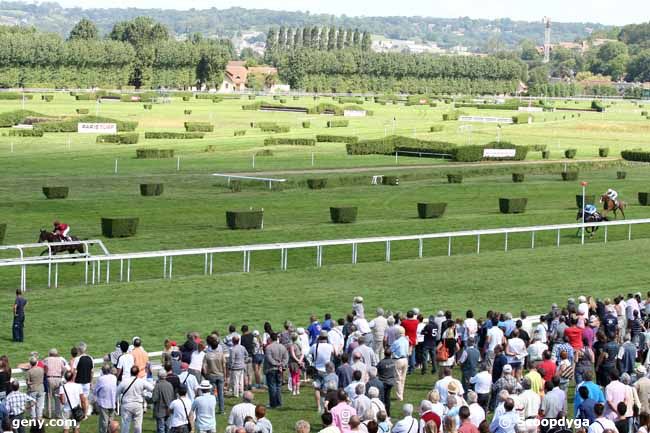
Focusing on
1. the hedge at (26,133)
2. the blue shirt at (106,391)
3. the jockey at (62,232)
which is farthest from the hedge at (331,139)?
the blue shirt at (106,391)

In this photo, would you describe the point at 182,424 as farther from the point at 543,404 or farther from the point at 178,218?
the point at 178,218

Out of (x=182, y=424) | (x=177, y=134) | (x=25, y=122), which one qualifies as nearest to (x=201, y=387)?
(x=182, y=424)

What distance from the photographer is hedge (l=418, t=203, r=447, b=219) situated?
36.3m

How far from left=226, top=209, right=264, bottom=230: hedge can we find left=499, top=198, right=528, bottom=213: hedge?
9184 mm

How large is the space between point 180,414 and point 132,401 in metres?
0.74

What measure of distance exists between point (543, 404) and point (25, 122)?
64957mm

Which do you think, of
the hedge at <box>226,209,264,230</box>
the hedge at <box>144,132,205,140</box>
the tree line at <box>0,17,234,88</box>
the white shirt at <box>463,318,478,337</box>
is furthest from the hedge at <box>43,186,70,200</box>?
the tree line at <box>0,17,234,88</box>

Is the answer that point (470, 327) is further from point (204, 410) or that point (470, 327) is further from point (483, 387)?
point (204, 410)

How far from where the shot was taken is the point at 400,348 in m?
15.7

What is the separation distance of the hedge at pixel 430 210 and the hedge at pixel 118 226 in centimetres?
969

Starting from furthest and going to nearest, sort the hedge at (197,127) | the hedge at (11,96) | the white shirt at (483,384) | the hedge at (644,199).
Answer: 1. the hedge at (11,96)
2. the hedge at (197,127)
3. the hedge at (644,199)
4. the white shirt at (483,384)

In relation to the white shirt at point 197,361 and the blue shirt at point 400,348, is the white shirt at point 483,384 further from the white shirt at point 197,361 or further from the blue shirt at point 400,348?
the white shirt at point 197,361

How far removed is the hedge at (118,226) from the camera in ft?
100.0

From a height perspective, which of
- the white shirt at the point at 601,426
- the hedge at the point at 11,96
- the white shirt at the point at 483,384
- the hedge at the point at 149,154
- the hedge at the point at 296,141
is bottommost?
the hedge at the point at 149,154
